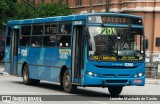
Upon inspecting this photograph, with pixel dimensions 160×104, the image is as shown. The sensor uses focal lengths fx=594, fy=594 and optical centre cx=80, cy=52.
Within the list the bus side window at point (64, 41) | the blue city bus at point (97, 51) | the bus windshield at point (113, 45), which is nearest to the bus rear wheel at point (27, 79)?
the blue city bus at point (97, 51)

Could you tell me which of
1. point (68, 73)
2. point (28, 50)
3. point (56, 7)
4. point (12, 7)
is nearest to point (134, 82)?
point (68, 73)

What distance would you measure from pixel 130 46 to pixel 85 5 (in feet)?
165

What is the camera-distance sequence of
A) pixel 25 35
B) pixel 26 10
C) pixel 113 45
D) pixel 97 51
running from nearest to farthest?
pixel 97 51, pixel 113 45, pixel 25 35, pixel 26 10

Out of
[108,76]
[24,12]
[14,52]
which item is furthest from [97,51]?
[24,12]

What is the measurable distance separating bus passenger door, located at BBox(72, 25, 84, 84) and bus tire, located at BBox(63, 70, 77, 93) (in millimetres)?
411

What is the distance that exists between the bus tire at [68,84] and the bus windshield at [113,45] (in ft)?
5.52

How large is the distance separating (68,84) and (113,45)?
8.21 feet

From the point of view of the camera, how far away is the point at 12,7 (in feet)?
205

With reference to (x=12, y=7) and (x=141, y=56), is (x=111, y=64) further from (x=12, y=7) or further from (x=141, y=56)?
(x=12, y=7)

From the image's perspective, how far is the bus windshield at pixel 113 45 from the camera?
20.5 m

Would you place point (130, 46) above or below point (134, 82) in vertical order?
above

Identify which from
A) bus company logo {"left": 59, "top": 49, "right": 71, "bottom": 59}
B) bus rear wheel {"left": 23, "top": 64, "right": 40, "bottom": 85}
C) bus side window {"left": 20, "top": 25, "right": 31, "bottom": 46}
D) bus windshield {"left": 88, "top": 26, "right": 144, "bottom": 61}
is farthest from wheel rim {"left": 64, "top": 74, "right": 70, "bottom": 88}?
bus side window {"left": 20, "top": 25, "right": 31, "bottom": 46}

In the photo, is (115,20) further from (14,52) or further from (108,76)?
(14,52)

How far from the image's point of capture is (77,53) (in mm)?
21266
